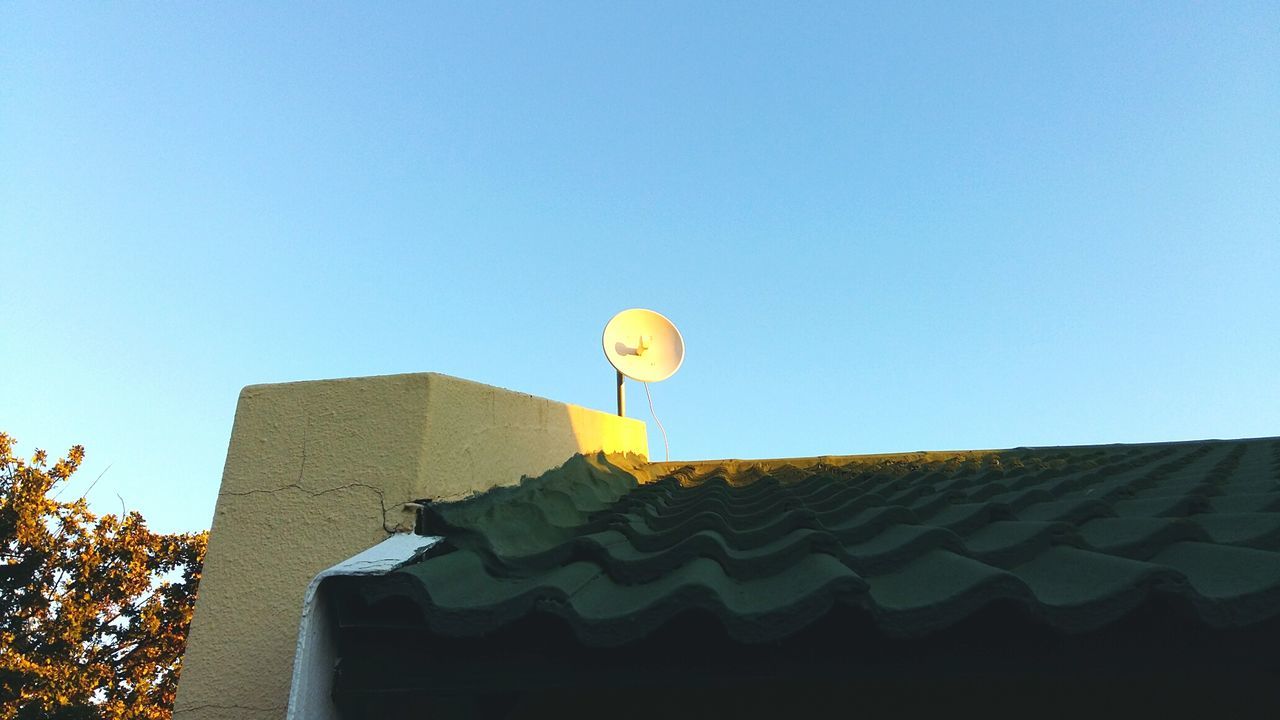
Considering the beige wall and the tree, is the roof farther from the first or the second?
the tree

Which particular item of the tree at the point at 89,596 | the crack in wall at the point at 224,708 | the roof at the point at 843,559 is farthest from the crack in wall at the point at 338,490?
the tree at the point at 89,596

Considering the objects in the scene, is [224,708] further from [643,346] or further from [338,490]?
[643,346]

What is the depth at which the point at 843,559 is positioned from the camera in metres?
2.18

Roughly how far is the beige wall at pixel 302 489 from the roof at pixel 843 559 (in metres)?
0.22

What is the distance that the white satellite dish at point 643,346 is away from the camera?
6.74 meters

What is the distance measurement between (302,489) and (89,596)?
16.0 meters

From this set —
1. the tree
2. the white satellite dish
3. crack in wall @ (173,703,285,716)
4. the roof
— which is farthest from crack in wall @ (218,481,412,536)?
the tree

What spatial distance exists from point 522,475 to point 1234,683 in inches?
107

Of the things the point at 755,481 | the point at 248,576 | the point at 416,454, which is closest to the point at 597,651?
the point at 416,454

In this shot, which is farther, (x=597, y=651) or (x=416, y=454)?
(x=416, y=454)

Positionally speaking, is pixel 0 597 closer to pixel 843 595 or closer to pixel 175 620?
pixel 175 620

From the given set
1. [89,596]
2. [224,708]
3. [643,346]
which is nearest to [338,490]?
[224,708]

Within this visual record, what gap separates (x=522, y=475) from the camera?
3.67 meters

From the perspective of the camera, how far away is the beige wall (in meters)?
2.76
